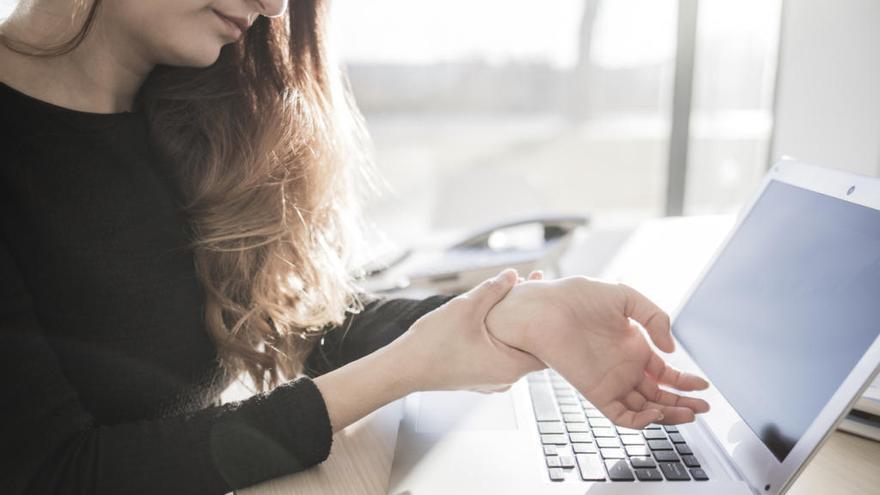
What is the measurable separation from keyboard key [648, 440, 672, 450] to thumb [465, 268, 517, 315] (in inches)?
7.7

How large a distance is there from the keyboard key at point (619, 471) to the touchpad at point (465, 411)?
0.36 feet

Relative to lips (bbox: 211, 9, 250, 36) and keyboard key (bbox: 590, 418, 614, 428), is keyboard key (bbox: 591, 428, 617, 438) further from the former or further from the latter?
lips (bbox: 211, 9, 250, 36)

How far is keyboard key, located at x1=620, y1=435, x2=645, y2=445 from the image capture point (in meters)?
0.61

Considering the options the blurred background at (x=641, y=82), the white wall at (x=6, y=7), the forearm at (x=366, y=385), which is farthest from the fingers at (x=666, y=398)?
the white wall at (x=6, y=7)

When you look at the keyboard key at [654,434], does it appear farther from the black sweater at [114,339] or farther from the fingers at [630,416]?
the black sweater at [114,339]

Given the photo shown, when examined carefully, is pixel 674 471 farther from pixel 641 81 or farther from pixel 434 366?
pixel 641 81

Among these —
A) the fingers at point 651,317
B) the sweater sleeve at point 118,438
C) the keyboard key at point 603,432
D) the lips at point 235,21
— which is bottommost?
the keyboard key at point 603,432

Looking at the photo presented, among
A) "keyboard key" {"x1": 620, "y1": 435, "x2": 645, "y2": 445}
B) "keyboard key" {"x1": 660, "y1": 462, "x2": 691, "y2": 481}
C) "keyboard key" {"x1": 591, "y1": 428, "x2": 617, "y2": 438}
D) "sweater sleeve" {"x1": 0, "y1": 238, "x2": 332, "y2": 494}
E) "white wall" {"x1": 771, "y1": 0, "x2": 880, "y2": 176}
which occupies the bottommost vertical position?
"keyboard key" {"x1": 591, "y1": 428, "x2": 617, "y2": 438}

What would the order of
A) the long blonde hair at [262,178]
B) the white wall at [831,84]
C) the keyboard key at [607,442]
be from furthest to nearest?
the white wall at [831,84]
the long blonde hair at [262,178]
the keyboard key at [607,442]

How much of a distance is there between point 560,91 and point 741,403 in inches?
131

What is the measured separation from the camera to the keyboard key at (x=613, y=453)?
0.58m

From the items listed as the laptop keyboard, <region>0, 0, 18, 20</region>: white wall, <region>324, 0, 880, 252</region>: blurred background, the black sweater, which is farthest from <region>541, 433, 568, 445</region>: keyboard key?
<region>0, 0, 18, 20</region>: white wall

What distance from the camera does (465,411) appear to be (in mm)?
694

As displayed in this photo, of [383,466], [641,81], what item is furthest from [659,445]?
[641,81]
